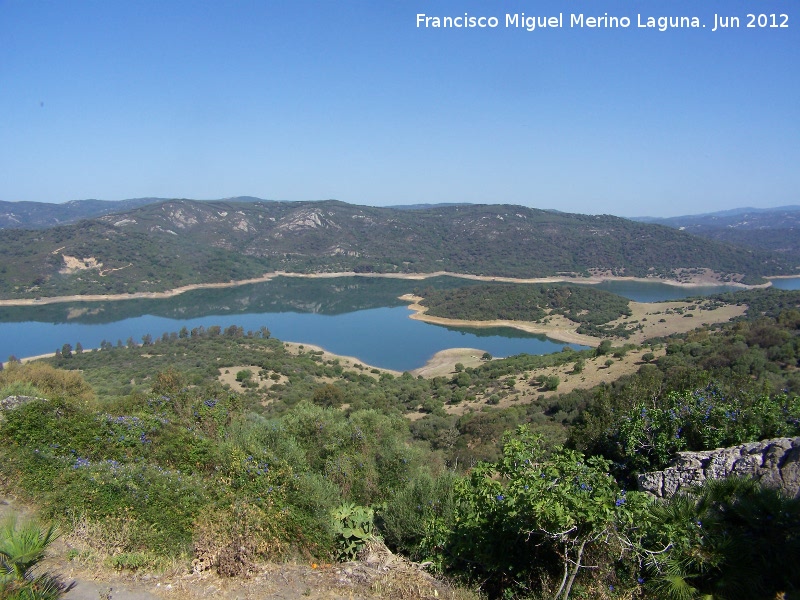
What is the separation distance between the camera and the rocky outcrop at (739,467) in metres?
4.52

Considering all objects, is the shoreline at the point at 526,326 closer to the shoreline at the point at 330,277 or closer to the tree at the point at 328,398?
the shoreline at the point at 330,277

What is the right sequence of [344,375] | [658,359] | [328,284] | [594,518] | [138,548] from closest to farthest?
[594,518] → [138,548] → [658,359] → [344,375] → [328,284]

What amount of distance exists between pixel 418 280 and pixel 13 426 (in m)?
A: 104

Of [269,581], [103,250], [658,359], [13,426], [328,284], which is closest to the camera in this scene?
[269,581]

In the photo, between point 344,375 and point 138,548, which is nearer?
point 138,548

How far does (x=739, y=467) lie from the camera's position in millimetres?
5199

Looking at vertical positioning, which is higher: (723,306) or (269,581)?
(269,581)

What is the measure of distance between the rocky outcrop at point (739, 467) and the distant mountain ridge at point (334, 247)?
93671mm

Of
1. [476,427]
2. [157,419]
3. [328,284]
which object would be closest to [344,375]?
[476,427]

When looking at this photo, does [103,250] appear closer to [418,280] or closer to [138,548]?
[418,280]

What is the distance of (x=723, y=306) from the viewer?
60094 mm

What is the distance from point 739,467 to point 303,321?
226ft

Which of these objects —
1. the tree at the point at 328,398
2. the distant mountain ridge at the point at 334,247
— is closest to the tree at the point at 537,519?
the tree at the point at 328,398

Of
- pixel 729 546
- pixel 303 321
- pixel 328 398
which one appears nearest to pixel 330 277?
pixel 303 321
